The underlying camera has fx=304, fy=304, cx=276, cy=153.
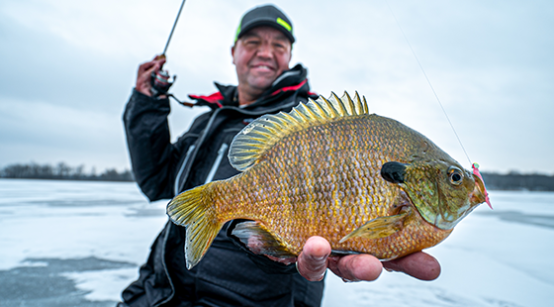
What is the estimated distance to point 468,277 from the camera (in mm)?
3590

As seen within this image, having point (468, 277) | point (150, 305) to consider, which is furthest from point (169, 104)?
point (468, 277)

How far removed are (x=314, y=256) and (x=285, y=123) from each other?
0.51 meters

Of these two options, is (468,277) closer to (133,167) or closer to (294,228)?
(294,228)

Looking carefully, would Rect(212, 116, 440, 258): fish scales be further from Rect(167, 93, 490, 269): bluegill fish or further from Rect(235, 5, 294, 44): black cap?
Rect(235, 5, 294, 44): black cap

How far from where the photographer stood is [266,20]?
8.45 feet

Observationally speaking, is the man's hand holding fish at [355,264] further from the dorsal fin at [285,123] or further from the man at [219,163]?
the dorsal fin at [285,123]

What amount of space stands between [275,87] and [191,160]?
84 cm

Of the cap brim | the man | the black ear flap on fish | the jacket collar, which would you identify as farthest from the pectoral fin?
the cap brim

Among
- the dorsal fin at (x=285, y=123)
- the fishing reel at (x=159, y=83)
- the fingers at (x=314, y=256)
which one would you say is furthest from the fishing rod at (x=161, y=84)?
the fingers at (x=314, y=256)

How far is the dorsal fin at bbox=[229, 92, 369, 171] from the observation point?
1.19 meters

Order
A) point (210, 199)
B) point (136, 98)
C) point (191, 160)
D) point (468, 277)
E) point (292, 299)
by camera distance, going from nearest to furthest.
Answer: point (210, 199), point (292, 299), point (191, 160), point (136, 98), point (468, 277)

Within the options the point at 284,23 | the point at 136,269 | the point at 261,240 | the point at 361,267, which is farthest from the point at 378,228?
the point at 136,269

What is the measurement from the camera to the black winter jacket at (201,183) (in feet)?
6.28

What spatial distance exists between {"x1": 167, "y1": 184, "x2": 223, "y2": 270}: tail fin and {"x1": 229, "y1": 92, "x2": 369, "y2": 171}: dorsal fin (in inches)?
8.3
